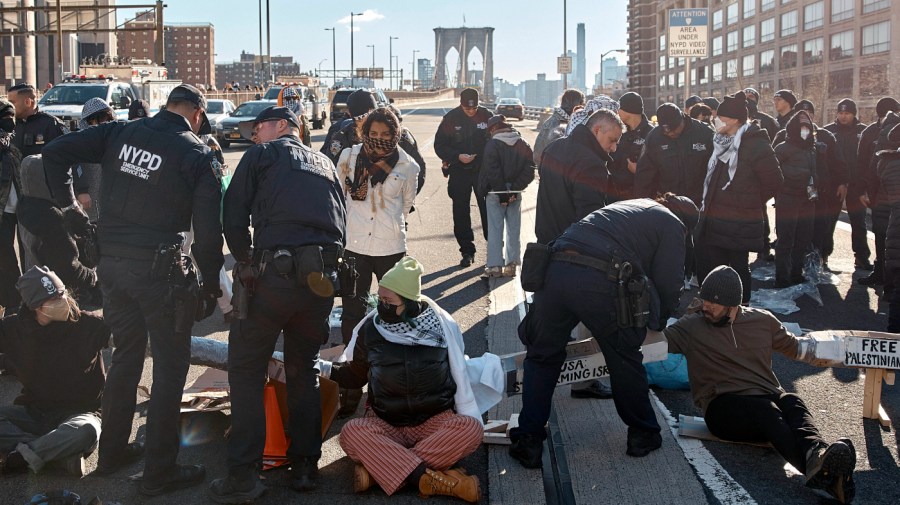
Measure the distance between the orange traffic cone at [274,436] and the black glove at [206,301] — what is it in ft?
1.94

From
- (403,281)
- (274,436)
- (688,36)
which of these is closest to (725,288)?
(403,281)

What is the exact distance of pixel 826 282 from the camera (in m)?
10.9

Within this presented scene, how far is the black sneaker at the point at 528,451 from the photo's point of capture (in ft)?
17.4

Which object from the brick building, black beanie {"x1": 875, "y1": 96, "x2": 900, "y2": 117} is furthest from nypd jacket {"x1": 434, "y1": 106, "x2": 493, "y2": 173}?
the brick building

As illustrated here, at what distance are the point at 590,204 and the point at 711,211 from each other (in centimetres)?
235

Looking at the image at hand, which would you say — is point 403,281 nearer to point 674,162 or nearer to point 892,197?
point 674,162

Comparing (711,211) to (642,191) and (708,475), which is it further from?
(708,475)

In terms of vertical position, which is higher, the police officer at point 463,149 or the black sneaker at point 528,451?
the police officer at point 463,149

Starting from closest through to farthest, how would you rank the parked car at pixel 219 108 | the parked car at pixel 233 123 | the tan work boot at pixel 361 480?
the tan work boot at pixel 361 480 < the parked car at pixel 233 123 < the parked car at pixel 219 108

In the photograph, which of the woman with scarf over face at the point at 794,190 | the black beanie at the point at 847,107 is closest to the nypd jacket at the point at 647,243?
the woman with scarf over face at the point at 794,190

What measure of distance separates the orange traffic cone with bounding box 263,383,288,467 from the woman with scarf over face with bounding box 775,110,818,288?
21.9 ft

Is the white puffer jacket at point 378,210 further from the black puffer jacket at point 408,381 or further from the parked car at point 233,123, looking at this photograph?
the parked car at point 233,123

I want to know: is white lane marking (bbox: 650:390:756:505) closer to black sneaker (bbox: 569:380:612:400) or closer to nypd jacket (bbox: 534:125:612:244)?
black sneaker (bbox: 569:380:612:400)

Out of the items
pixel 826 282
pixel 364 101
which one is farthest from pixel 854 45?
pixel 364 101
